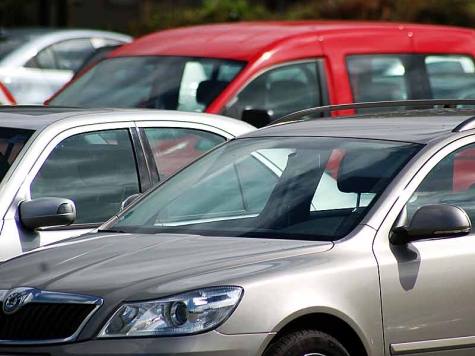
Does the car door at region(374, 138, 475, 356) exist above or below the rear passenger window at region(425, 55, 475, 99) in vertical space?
below

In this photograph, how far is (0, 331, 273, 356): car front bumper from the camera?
15.5 feet

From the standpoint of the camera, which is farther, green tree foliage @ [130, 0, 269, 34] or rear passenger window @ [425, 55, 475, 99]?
green tree foliage @ [130, 0, 269, 34]

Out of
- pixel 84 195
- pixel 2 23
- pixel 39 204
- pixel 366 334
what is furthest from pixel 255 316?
pixel 2 23

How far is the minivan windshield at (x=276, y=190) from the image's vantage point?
5.55 m

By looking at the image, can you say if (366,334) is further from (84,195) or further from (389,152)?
(84,195)

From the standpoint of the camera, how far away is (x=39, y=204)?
20.4 feet

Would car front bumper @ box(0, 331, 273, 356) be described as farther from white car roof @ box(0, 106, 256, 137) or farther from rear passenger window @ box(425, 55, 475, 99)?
rear passenger window @ box(425, 55, 475, 99)

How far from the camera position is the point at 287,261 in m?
5.11

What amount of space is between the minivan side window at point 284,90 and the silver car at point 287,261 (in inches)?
138

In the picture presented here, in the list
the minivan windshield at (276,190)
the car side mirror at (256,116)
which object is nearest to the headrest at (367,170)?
the minivan windshield at (276,190)

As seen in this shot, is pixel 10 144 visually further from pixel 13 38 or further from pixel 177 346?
pixel 13 38

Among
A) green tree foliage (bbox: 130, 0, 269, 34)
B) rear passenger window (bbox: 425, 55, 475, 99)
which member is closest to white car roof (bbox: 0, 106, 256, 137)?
rear passenger window (bbox: 425, 55, 475, 99)

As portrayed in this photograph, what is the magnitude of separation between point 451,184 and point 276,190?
773 mm

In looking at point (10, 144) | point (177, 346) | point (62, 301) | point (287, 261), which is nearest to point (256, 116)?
point (10, 144)
